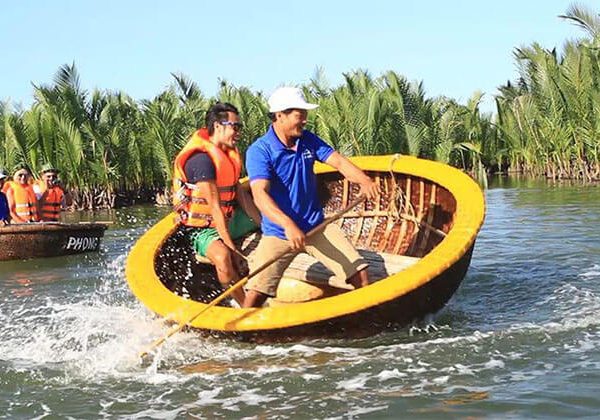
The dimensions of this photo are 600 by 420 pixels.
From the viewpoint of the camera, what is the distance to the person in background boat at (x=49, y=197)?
444 inches

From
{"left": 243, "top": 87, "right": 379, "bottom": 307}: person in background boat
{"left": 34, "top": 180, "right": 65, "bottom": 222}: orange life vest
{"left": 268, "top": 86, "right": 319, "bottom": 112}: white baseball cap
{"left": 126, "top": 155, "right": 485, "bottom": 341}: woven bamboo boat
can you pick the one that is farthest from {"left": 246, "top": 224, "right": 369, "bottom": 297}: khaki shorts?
{"left": 34, "top": 180, "right": 65, "bottom": 222}: orange life vest

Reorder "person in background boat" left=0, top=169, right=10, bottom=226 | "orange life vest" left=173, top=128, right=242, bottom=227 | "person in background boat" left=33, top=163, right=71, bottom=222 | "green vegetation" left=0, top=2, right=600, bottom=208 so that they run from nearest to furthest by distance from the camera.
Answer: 1. "orange life vest" left=173, top=128, right=242, bottom=227
2. "person in background boat" left=0, top=169, right=10, bottom=226
3. "person in background boat" left=33, top=163, right=71, bottom=222
4. "green vegetation" left=0, top=2, right=600, bottom=208

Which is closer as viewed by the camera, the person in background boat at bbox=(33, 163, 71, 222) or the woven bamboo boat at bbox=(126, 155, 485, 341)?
the woven bamboo boat at bbox=(126, 155, 485, 341)

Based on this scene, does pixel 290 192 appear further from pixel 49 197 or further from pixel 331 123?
pixel 331 123

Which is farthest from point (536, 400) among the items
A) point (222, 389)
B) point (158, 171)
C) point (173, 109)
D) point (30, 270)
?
point (158, 171)

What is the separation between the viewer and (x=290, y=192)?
16.8 feet

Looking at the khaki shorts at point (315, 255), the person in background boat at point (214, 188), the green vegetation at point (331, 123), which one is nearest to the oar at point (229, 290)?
the khaki shorts at point (315, 255)

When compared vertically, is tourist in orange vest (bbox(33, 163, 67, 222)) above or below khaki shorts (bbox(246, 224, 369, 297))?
above

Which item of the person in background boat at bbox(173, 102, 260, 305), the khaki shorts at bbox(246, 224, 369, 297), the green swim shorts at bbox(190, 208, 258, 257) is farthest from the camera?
the green swim shorts at bbox(190, 208, 258, 257)

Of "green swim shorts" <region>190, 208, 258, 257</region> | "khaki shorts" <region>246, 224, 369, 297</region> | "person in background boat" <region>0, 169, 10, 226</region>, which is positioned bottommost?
"khaki shorts" <region>246, 224, 369, 297</region>

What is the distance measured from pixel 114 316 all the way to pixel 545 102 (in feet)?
50.2

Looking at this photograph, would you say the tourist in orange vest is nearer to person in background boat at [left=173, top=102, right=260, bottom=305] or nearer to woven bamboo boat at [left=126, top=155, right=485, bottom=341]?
woven bamboo boat at [left=126, top=155, right=485, bottom=341]

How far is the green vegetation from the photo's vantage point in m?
18.6

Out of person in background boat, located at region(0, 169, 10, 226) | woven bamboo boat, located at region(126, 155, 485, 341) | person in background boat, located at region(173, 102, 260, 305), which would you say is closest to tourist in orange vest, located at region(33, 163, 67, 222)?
person in background boat, located at region(0, 169, 10, 226)
